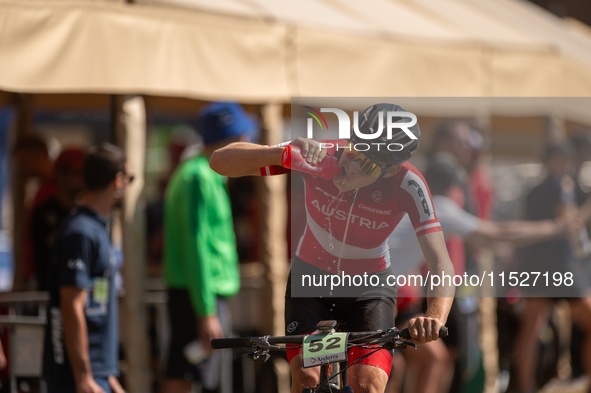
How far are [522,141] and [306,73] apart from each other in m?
4.72

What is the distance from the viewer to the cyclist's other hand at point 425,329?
89.6 inches

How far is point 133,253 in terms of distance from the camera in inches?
203

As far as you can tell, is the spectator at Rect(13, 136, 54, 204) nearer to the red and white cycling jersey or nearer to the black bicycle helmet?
the red and white cycling jersey

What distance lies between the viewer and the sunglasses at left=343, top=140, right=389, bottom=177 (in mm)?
2359

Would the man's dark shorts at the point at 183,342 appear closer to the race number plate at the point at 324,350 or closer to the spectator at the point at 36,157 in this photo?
the spectator at the point at 36,157

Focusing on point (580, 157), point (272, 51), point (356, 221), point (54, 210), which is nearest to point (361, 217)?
point (356, 221)

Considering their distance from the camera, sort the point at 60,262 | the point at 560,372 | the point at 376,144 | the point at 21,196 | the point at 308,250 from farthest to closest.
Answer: the point at 560,372 < the point at 21,196 < the point at 60,262 < the point at 308,250 < the point at 376,144

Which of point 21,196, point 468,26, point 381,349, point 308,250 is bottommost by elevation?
point 381,349

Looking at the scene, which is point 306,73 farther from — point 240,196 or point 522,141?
point 522,141

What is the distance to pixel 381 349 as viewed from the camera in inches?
98.7

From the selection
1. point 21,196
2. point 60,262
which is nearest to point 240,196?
point 21,196

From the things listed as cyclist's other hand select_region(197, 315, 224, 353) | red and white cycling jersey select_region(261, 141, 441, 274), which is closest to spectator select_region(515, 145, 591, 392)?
cyclist's other hand select_region(197, 315, 224, 353)

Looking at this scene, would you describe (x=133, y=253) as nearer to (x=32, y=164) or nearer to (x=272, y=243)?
(x=272, y=243)

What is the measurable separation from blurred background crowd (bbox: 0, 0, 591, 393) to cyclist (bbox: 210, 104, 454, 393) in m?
1.36
